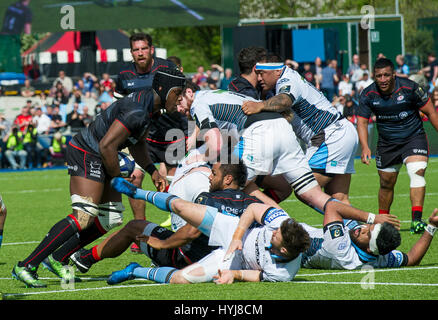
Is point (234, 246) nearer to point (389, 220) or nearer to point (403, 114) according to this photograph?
point (389, 220)

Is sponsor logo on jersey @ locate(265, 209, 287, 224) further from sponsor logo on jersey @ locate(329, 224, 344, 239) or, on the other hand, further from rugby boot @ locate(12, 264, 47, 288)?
rugby boot @ locate(12, 264, 47, 288)

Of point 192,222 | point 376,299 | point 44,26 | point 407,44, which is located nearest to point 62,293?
point 192,222

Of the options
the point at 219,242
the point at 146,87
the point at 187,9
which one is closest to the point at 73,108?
the point at 187,9

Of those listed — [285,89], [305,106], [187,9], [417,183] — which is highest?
[187,9]

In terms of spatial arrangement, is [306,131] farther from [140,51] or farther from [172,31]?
[172,31]

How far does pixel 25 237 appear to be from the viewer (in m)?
10.9

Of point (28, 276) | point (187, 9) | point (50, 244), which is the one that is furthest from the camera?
point (187, 9)

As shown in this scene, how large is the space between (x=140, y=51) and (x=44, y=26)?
21.4 m

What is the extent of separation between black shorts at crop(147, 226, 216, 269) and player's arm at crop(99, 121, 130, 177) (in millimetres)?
739

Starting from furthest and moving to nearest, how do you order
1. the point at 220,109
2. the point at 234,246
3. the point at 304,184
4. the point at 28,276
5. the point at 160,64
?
1. the point at 160,64
2. the point at 220,109
3. the point at 304,184
4. the point at 28,276
5. the point at 234,246

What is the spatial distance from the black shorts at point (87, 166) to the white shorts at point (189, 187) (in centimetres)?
78

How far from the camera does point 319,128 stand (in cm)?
912

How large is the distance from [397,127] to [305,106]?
228 centimetres

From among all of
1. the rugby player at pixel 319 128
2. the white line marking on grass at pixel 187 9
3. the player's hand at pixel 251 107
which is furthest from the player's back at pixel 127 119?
the white line marking on grass at pixel 187 9
